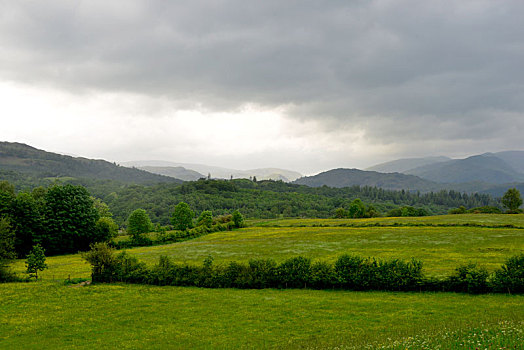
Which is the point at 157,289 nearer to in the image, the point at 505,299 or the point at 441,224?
the point at 505,299

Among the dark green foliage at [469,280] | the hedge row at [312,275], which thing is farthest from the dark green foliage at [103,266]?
the dark green foliage at [469,280]

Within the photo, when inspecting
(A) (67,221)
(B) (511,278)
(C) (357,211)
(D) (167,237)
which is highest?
A: (B) (511,278)

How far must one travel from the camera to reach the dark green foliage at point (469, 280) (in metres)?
32.9

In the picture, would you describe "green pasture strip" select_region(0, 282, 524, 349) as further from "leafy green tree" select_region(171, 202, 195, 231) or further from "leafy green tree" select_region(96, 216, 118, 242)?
"leafy green tree" select_region(171, 202, 195, 231)

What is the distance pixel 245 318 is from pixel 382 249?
40.6 metres

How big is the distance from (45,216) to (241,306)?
80.7 m

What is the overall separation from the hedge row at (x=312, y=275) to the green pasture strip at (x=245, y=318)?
1.72m

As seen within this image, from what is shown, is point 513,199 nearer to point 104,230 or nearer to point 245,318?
point 245,318

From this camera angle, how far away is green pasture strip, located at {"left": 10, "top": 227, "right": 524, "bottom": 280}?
4966 cm

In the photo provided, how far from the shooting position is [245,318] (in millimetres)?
28672

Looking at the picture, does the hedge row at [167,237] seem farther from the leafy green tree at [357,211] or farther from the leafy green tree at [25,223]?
the leafy green tree at [357,211]

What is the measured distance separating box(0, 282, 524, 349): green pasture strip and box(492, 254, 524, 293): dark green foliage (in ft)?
4.97

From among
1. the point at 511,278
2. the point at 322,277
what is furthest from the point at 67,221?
the point at 511,278

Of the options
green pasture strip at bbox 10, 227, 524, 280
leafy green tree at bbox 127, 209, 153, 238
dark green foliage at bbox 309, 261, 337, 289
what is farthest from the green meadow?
leafy green tree at bbox 127, 209, 153, 238
